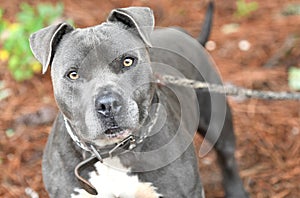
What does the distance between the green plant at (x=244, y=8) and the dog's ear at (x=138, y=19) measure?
385 cm

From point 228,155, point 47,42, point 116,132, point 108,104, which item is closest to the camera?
point 108,104

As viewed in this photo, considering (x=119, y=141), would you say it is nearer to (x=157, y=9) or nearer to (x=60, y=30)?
(x=60, y=30)

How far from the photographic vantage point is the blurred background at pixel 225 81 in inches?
205

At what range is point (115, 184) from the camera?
3.77 m

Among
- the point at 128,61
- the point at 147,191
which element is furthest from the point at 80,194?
the point at 128,61

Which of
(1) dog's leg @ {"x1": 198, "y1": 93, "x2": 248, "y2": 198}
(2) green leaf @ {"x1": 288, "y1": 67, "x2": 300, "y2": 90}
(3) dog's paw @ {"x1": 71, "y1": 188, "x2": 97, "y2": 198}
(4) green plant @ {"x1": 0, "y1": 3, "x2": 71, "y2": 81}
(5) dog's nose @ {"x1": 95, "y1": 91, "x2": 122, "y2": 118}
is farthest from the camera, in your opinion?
(4) green plant @ {"x1": 0, "y1": 3, "x2": 71, "y2": 81}

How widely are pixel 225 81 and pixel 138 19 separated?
2743 millimetres

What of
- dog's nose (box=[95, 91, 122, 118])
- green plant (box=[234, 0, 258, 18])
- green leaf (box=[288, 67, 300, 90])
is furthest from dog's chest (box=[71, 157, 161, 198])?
green plant (box=[234, 0, 258, 18])

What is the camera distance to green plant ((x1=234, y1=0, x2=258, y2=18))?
7.42 meters

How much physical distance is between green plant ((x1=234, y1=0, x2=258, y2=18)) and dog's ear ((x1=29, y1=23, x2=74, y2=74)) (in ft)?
13.3

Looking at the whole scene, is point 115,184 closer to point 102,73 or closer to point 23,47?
point 102,73

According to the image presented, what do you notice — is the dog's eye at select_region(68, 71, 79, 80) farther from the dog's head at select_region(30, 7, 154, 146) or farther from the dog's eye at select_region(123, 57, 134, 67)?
the dog's eye at select_region(123, 57, 134, 67)

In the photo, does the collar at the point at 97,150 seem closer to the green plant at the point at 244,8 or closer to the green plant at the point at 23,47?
the green plant at the point at 23,47

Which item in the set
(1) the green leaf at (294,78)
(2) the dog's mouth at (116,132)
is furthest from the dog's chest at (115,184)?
(1) the green leaf at (294,78)
